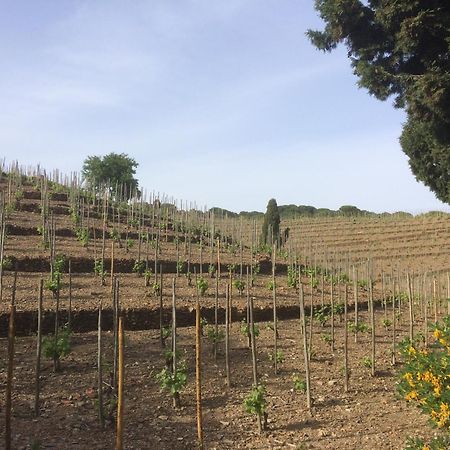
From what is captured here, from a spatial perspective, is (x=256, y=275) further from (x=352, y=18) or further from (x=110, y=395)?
(x=110, y=395)

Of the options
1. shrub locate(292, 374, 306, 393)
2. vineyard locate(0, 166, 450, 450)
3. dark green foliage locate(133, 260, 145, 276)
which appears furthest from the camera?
dark green foliage locate(133, 260, 145, 276)

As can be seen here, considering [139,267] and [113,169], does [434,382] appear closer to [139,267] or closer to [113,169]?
[139,267]

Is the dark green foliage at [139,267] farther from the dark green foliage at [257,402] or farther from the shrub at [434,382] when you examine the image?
the shrub at [434,382]

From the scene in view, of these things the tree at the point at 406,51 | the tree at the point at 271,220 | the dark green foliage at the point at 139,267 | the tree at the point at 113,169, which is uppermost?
the tree at the point at 113,169

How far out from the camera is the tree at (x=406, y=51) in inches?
343

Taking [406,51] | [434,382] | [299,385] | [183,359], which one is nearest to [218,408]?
[299,385]

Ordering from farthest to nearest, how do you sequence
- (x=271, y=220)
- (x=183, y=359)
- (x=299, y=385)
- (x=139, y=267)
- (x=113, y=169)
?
(x=113, y=169) → (x=271, y=220) → (x=139, y=267) → (x=183, y=359) → (x=299, y=385)

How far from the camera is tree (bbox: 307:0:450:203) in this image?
8719 millimetres

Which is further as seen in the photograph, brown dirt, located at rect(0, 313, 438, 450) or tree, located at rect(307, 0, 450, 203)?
tree, located at rect(307, 0, 450, 203)

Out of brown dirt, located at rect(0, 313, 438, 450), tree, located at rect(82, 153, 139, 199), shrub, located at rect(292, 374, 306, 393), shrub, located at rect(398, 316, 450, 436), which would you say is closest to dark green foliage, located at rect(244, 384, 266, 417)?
brown dirt, located at rect(0, 313, 438, 450)

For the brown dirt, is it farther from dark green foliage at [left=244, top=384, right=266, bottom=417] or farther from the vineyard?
dark green foliage at [left=244, top=384, right=266, bottom=417]

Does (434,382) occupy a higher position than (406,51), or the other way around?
(406,51)

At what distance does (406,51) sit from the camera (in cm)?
945

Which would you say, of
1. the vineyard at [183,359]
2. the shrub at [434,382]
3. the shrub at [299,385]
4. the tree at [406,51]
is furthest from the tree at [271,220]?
the shrub at [434,382]
